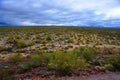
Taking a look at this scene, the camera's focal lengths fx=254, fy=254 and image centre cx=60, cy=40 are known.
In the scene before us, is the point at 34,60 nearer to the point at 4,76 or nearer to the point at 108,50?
the point at 4,76

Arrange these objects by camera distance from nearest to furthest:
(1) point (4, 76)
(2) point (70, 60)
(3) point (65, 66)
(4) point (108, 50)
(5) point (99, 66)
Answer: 1. (1) point (4, 76)
2. (3) point (65, 66)
3. (2) point (70, 60)
4. (5) point (99, 66)
5. (4) point (108, 50)

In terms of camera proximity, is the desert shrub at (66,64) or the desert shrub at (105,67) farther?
the desert shrub at (105,67)

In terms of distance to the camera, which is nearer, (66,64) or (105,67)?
(66,64)

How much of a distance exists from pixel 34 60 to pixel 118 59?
20.0 ft

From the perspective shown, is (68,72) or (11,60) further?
(11,60)

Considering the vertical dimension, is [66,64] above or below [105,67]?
above

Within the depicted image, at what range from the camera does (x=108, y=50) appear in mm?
28000

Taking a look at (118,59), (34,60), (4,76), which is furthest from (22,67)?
(118,59)

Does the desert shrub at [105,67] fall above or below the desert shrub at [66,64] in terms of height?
below

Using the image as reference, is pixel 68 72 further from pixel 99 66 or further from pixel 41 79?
pixel 99 66

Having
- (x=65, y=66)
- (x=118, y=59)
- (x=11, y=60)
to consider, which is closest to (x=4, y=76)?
(x=65, y=66)

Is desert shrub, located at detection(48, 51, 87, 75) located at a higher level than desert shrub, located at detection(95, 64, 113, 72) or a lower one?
higher

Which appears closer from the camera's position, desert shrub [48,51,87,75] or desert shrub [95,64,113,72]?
desert shrub [48,51,87,75]

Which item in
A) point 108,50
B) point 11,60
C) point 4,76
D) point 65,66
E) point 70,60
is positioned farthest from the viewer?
point 108,50
